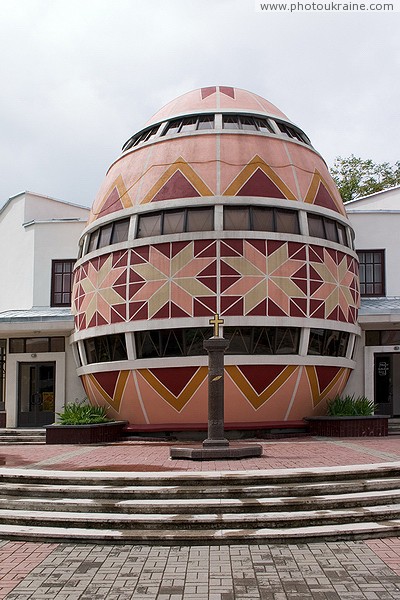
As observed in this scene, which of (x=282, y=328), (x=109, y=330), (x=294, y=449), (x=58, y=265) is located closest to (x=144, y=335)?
(x=109, y=330)

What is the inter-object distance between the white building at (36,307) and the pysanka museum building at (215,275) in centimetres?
152

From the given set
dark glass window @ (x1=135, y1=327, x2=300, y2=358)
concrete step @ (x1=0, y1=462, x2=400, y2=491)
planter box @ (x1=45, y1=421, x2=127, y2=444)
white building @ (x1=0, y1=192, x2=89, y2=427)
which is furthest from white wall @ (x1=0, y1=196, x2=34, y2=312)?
concrete step @ (x1=0, y1=462, x2=400, y2=491)

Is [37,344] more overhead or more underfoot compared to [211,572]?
more overhead

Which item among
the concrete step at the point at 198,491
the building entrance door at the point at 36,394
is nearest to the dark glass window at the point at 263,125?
the building entrance door at the point at 36,394

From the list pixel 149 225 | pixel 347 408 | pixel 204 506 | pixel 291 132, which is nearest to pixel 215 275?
pixel 149 225

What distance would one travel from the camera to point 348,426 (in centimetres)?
1867

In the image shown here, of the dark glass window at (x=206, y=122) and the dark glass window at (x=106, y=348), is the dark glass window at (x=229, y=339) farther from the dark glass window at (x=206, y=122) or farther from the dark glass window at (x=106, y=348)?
the dark glass window at (x=206, y=122)

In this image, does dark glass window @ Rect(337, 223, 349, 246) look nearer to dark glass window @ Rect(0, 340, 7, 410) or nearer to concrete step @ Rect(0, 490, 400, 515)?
concrete step @ Rect(0, 490, 400, 515)

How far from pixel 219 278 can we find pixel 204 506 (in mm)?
9315

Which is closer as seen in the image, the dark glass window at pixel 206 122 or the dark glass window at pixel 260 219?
the dark glass window at pixel 260 219

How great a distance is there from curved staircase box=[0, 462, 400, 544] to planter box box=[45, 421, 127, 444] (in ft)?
22.0

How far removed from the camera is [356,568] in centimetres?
775

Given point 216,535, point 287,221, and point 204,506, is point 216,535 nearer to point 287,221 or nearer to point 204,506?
point 204,506

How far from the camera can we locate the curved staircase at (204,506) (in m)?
9.08
